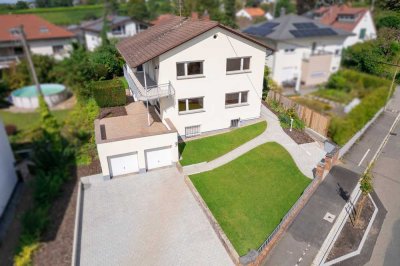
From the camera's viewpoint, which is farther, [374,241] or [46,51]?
[46,51]

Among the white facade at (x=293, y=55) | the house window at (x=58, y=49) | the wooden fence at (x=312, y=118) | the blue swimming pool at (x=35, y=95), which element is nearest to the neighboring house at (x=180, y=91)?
the wooden fence at (x=312, y=118)

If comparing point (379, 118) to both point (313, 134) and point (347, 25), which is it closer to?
point (313, 134)

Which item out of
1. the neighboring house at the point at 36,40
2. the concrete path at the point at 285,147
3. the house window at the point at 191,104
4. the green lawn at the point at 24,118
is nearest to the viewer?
the concrete path at the point at 285,147

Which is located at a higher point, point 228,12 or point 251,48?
point 228,12

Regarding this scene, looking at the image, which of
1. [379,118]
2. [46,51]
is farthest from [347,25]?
[46,51]

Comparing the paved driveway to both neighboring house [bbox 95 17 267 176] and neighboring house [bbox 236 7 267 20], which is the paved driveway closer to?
neighboring house [bbox 95 17 267 176]

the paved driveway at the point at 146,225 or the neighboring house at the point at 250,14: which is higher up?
the neighboring house at the point at 250,14

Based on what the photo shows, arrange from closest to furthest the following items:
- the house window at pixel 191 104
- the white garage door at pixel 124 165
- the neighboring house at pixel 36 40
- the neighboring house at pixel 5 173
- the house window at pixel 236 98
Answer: the white garage door at pixel 124 165, the house window at pixel 191 104, the neighboring house at pixel 5 173, the house window at pixel 236 98, the neighboring house at pixel 36 40

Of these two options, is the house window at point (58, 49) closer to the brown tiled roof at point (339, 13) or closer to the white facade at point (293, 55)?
the white facade at point (293, 55)
